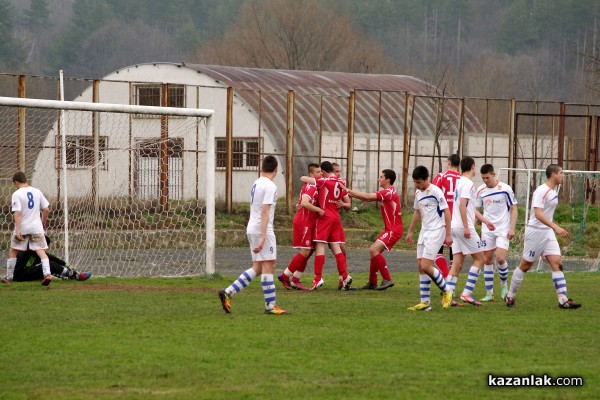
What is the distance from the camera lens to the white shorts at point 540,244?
1493 cm

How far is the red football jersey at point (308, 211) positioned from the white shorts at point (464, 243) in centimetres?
272

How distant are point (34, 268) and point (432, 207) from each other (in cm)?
684

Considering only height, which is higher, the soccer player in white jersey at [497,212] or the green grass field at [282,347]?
the soccer player in white jersey at [497,212]

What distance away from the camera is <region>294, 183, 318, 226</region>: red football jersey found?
17.4 metres

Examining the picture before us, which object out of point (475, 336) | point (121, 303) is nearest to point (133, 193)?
point (121, 303)

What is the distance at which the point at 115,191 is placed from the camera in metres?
23.7

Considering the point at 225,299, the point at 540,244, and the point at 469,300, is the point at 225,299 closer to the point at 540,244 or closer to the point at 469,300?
the point at 469,300

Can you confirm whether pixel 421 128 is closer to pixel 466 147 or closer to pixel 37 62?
pixel 466 147

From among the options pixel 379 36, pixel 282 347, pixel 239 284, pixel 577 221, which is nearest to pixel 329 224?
pixel 239 284

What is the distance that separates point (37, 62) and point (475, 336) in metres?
106

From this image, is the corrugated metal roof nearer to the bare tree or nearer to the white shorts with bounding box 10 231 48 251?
the white shorts with bounding box 10 231 48 251

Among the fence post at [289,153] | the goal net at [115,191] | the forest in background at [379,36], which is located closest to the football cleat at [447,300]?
the goal net at [115,191]

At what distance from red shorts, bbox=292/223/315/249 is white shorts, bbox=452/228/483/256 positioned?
2.85 meters

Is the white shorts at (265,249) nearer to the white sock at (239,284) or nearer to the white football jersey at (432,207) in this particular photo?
the white sock at (239,284)
